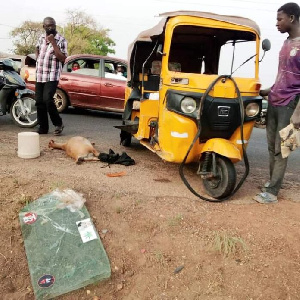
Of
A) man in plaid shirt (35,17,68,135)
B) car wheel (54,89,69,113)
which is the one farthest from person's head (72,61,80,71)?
man in plaid shirt (35,17,68,135)

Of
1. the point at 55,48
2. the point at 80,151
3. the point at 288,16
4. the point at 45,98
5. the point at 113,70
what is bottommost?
the point at 80,151

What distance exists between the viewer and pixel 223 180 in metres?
3.95

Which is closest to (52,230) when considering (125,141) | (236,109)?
(236,109)

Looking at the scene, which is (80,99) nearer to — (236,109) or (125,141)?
(125,141)

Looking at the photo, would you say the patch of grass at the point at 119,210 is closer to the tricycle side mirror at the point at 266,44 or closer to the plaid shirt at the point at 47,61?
the tricycle side mirror at the point at 266,44

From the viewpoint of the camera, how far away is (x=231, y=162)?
3.97 meters

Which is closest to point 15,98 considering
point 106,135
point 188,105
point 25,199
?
point 106,135

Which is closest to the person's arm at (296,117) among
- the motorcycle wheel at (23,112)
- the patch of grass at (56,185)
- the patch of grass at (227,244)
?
the patch of grass at (227,244)

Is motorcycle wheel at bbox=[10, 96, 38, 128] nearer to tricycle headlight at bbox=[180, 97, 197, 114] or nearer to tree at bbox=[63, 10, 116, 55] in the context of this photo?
tricycle headlight at bbox=[180, 97, 197, 114]

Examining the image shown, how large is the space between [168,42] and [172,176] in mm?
1801

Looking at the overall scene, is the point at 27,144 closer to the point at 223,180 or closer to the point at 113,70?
the point at 223,180

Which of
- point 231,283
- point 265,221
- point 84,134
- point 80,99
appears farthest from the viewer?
point 80,99

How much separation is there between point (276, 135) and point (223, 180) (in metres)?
0.84

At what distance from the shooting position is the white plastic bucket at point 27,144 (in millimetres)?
4816
